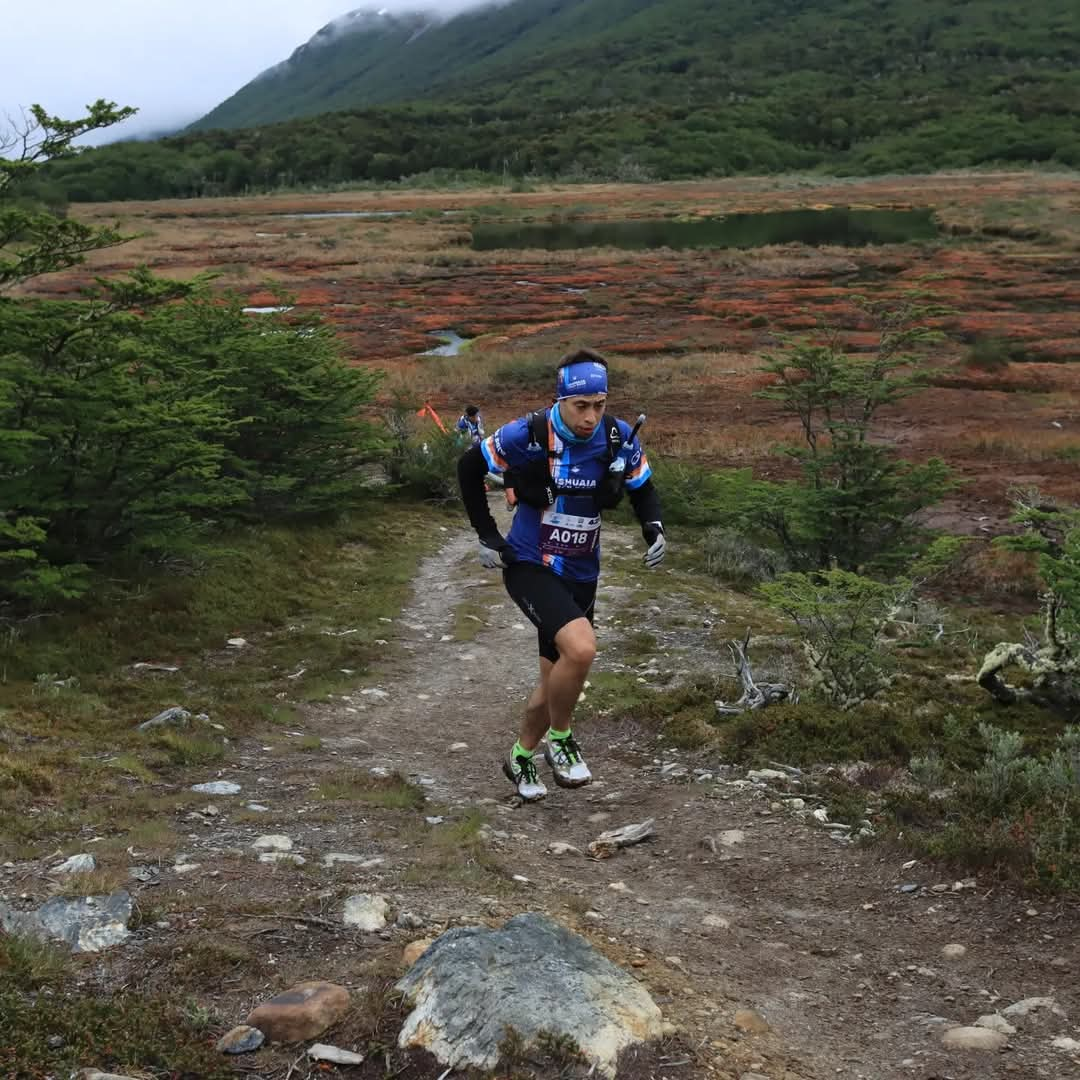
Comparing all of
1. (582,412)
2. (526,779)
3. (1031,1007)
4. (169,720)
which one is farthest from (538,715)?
(1031,1007)

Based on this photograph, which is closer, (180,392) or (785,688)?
(785,688)

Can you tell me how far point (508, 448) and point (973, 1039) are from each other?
3543 mm

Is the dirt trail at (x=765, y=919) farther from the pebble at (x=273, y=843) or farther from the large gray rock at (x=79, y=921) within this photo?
the large gray rock at (x=79, y=921)

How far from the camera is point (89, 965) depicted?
407cm

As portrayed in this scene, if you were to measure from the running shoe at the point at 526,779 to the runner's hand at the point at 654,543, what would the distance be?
1455 millimetres

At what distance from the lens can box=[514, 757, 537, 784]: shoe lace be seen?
6473 millimetres

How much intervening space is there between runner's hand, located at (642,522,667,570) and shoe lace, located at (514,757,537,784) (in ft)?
4.70

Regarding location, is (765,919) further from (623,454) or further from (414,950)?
(623,454)

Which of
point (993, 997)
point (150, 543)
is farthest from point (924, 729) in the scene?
point (150, 543)

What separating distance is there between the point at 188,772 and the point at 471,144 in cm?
18153

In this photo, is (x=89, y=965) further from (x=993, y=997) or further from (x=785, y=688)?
(x=785, y=688)

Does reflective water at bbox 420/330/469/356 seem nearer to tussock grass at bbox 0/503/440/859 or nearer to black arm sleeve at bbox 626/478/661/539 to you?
tussock grass at bbox 0/503/440/859

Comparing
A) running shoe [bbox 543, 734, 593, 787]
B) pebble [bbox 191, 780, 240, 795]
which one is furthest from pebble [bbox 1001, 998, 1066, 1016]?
pebble [bbox 191, 780, 240, 795]

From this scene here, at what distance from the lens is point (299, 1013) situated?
371 cm
